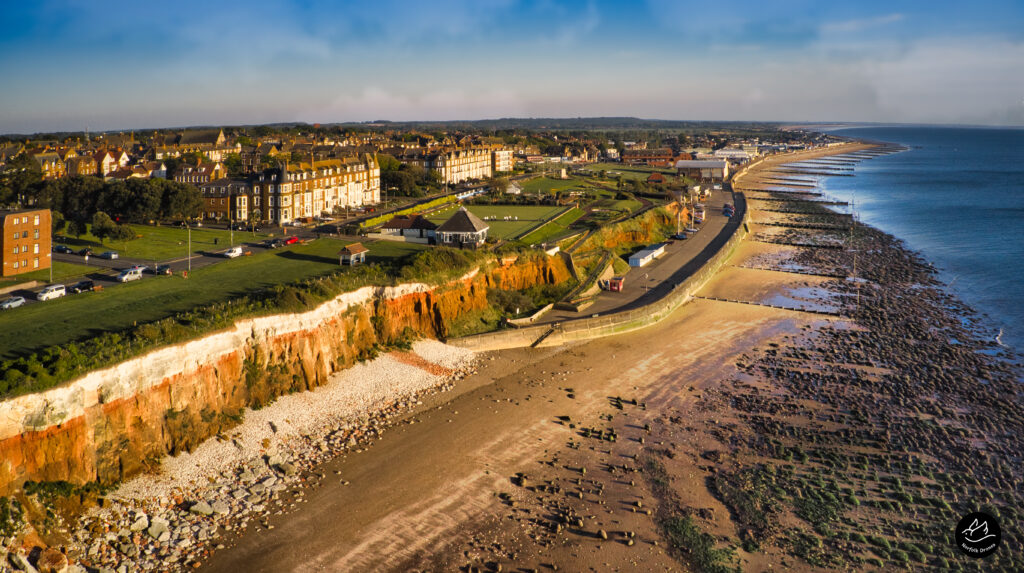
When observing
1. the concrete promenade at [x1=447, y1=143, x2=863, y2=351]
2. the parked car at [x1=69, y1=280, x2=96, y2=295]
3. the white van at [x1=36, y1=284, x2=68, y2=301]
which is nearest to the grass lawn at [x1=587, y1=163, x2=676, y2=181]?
the concrete promenade at [x1=447, y1=143, x2=863, y2=351]

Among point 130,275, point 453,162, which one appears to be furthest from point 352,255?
point 453,162

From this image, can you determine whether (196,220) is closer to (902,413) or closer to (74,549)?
(74,549)

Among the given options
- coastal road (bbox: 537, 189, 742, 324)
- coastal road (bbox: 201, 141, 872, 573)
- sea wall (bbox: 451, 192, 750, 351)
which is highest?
coastal road (bbox: 537, 189, 742, 324)

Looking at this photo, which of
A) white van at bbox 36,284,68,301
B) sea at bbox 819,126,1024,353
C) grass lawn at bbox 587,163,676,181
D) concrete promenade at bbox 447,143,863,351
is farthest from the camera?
grass lawn at bbox 587,163,676,181

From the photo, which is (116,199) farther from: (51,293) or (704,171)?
(704,171)

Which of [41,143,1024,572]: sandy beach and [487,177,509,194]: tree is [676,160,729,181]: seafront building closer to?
[487,177,509,194]: tree

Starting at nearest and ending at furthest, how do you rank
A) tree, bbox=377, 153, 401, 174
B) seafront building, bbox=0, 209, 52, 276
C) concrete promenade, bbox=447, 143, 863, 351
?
seafront building, bbox=0, 209, 52, 276 < concrete promenade, bbox=447, 143, 863, 351 < tree, bbox=377, 153, 401, 174

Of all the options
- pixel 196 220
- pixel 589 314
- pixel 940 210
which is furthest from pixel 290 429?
pixel 940 210
